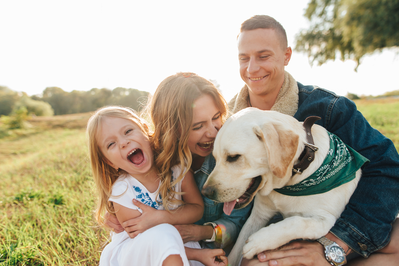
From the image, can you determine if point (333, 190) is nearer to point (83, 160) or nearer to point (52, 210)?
point (52, 210)

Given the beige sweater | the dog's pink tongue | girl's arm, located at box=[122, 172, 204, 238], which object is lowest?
girl's arm, located at box=[122, 172, 204, 238]

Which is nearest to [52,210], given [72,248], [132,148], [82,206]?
[82,206]

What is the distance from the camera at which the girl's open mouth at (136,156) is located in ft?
6.83

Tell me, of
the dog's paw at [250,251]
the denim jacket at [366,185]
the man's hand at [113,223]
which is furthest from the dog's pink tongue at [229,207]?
the man's hand at [113,223]

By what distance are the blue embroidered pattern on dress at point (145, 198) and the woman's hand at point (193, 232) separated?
29cm

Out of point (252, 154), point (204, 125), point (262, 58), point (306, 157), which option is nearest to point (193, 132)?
point (204, 125)

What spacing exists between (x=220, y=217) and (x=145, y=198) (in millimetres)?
790

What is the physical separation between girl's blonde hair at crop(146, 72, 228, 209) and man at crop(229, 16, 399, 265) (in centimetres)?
74

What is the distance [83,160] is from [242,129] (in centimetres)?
434

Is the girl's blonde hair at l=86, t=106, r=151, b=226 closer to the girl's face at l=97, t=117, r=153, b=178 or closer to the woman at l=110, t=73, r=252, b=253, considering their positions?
the girl's face at l=97, t=117, r=153, b=178

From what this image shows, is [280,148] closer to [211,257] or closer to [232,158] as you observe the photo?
[232,158]

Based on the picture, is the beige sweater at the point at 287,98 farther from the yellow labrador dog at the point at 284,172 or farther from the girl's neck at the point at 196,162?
the girl's neck at the point at 196,162

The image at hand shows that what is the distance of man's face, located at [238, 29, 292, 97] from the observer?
2.61 meters

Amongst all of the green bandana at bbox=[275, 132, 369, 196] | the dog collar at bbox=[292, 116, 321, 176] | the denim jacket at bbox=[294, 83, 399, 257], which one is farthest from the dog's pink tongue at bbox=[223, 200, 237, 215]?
the denim jacket at bbox=[294, 83, 399, 257]
